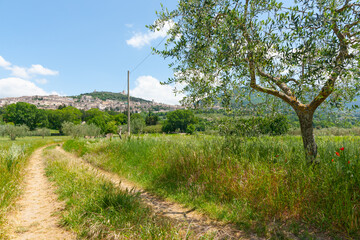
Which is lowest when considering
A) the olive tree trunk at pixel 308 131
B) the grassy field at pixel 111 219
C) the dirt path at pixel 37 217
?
the dirt path at pixel 37 217

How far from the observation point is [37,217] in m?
4.82

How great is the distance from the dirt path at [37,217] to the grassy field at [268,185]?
308 cm

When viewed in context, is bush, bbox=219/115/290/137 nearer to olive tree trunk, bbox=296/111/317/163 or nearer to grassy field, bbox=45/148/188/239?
olive tree trunk, bbox=296/111/317/163

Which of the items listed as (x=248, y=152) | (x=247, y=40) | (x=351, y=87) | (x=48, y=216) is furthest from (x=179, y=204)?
(x=351, y=87)

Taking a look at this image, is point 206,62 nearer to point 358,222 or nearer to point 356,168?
point 356,168

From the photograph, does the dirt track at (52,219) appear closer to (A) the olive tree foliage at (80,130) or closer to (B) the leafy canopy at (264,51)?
(B) the leafy canopy at (264,51)

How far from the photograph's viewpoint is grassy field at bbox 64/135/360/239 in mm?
3842

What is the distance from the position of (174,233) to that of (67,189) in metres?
4.20

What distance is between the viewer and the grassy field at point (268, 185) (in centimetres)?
384

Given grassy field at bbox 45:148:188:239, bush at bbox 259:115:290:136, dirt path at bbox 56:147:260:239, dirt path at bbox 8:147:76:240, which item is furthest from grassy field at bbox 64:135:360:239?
dirt path at bbox 8:147:76:240

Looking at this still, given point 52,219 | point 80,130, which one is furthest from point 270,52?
point 80,130

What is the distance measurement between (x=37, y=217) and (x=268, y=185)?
5.62 meters

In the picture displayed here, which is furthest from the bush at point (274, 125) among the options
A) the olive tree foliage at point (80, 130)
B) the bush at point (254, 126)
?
the olive tree foliage at point (80, 130)

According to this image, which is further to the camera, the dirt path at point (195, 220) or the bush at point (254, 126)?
the bush at point (254, 126)
